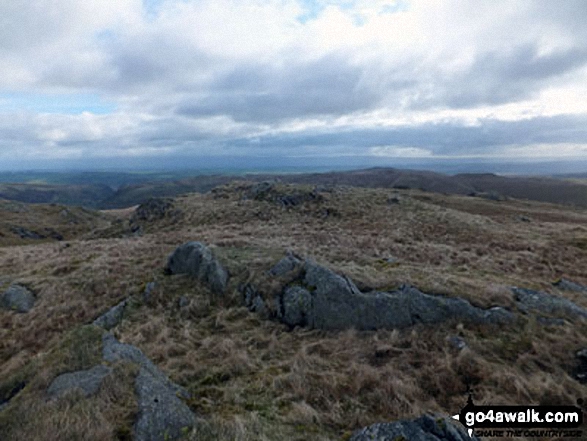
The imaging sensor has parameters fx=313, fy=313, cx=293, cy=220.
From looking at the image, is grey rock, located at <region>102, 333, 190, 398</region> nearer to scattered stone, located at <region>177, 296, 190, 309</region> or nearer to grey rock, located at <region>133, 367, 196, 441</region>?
grey rock, located at <region>133, 367, 196, 441</region>

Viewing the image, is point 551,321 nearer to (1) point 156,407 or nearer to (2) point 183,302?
(1) point 156,407

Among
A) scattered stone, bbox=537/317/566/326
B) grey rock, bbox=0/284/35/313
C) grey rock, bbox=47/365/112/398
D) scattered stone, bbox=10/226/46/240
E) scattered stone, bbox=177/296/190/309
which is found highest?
grey rock, bbox=47/365/112/398

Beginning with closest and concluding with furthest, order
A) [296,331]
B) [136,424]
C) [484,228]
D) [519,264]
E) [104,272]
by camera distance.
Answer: [136,424]
[296,331]
[104,272]
[519,264]
[484,228]

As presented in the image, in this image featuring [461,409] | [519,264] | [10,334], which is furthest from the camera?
[519,264]

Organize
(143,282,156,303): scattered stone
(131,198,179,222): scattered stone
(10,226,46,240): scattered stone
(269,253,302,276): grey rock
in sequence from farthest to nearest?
1. (10,226,46,240): scattered stone
2. (131,198,179,222): scattered stone
3. (143,282,156,303): scattered stone
4. (269,253,302,276): grey rock

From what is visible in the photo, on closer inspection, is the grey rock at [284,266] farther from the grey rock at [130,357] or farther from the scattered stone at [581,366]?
the scattered stone at [581,366]

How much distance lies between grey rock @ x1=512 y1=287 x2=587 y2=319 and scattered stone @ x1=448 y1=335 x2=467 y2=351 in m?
3.73

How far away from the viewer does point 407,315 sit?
39.0 ft

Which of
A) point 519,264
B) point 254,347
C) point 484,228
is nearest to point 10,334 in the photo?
point 254,347

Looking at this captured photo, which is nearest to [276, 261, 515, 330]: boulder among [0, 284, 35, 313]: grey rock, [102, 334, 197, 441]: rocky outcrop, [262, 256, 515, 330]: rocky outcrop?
[262, 256, 515, 330]: rocky outcrop

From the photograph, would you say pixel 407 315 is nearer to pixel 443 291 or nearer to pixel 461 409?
pixel 443 291

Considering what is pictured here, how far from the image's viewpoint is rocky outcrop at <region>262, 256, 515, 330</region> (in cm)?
1167

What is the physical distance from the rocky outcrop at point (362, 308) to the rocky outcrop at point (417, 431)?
19.3 ft

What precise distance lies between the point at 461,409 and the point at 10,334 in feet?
57.9
